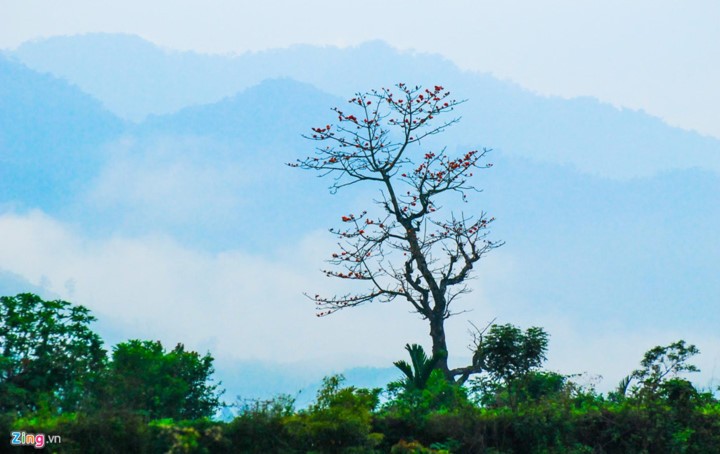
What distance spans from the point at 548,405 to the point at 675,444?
1715 mm

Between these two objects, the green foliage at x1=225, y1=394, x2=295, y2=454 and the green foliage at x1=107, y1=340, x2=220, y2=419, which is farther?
the green foliage at x1=107, y1=340, x2=220, y2=419

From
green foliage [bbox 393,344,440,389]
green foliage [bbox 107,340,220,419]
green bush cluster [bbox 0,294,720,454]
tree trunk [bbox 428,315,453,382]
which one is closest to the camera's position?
green bush cluster [bbox 0,294,720,454]

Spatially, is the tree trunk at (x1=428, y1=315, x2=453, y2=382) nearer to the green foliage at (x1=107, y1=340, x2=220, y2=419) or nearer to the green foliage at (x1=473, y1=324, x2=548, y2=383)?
the green foliage at (x1=473, y1=324, x2=548, y2=383)

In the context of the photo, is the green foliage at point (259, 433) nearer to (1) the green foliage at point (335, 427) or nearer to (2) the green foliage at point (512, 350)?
(1) the green foliage at point (335, 427)

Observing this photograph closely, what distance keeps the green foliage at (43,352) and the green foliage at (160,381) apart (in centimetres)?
52

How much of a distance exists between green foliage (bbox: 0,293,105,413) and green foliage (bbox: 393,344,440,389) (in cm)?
530

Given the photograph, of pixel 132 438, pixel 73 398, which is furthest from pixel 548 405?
pixel 73 398

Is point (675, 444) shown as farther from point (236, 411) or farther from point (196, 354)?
point (196, 354)

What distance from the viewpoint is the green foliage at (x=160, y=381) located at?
11875mm

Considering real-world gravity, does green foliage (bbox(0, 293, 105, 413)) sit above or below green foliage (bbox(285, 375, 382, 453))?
above

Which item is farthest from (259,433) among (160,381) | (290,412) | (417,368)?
(417,368)

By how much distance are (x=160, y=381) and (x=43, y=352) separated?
1958 millimetres

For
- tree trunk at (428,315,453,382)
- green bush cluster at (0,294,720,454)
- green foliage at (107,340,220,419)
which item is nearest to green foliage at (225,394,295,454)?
green bush cluster at (0,294,720,454)

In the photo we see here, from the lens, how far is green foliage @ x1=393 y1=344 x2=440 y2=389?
49.1 ft
